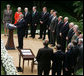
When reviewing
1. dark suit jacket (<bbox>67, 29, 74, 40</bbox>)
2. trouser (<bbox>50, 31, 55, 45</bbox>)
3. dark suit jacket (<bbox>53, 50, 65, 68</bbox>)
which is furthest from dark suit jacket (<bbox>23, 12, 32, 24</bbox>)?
dark suit jacket (<bbox>53, 50, 65, 68</bbox>)

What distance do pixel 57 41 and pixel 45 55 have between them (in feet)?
18.5

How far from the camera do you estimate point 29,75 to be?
51.8 ft

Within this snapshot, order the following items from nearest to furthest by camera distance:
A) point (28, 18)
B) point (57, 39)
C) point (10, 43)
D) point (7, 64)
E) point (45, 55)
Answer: point (45, 55) < point (7, 64) < point (10, 43) < point (57, 39) < point (28, 18)

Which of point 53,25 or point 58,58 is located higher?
point 53,25

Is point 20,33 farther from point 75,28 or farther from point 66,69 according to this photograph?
point 66,69

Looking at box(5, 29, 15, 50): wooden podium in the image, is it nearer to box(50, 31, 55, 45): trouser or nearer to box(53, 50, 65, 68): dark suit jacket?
box(50, 31, 55, 45): trouser

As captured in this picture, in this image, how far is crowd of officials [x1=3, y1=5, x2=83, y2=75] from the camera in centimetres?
1440

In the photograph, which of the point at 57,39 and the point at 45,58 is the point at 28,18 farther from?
the point at 45,58

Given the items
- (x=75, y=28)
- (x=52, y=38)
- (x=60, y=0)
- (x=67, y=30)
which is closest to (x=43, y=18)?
(x=52, y=38)

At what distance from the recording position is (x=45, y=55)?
14.3 m

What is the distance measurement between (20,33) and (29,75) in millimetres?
3922

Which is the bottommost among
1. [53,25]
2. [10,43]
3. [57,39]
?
[10,43]

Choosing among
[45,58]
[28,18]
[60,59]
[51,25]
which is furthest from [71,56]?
[28,18]

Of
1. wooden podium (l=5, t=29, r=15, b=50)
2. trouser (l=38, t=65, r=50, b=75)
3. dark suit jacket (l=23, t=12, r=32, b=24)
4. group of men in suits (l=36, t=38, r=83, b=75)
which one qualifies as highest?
dark suit jacket (l=23, t=12, r=32, b=24)
